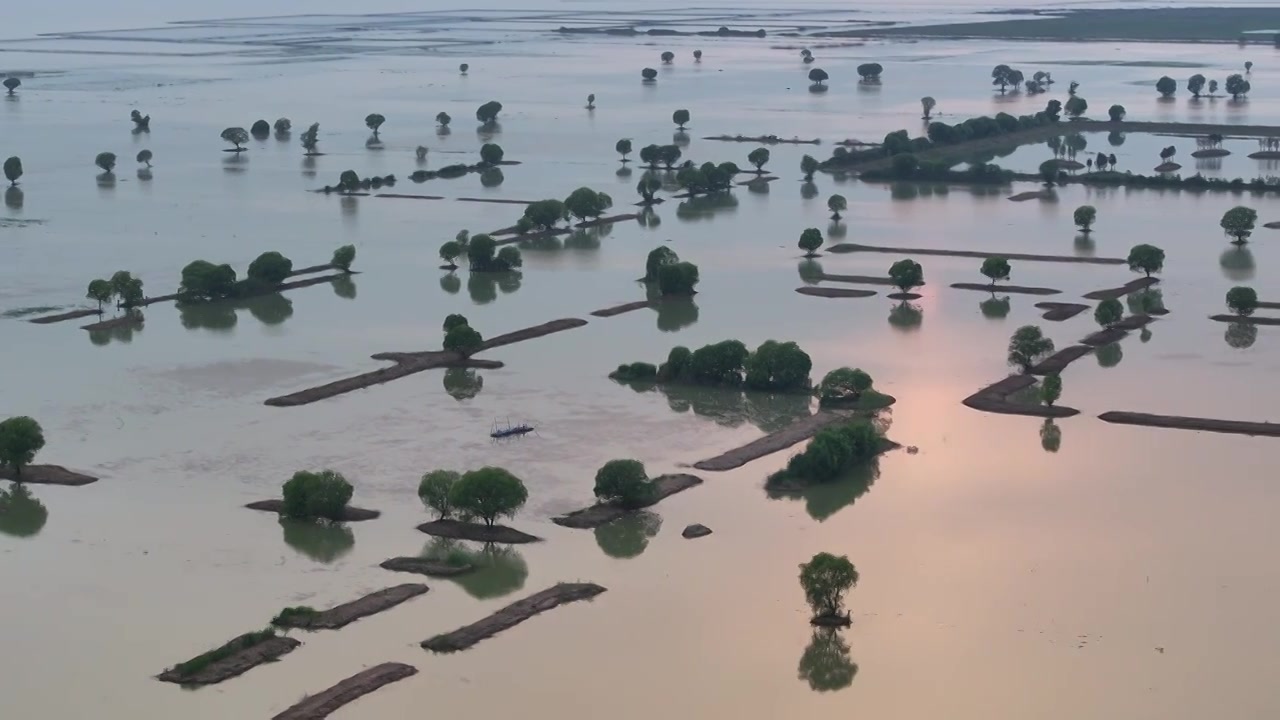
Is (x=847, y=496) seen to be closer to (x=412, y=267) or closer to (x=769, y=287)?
(x=769, y=287)

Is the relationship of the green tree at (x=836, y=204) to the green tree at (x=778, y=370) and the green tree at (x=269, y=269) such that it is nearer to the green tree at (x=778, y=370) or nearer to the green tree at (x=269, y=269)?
the green tree at (x=269, y=269)

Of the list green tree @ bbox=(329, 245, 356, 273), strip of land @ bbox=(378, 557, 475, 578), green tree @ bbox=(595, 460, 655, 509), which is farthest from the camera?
green tree @ bbox=(329, 245, 356, 273)

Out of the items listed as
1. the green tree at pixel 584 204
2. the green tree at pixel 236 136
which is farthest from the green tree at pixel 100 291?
the green tree at pixel 236 136

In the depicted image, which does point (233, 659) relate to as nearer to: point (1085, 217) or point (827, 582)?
point (827, 582)

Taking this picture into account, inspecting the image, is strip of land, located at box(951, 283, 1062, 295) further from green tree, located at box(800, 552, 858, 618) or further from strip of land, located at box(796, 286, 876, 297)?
green tree, located at box(800, 552, 858, 618)

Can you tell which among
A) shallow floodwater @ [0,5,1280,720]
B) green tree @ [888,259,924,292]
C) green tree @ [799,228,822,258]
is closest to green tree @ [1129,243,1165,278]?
shallow floodwater @ [0,5,1280,720]
